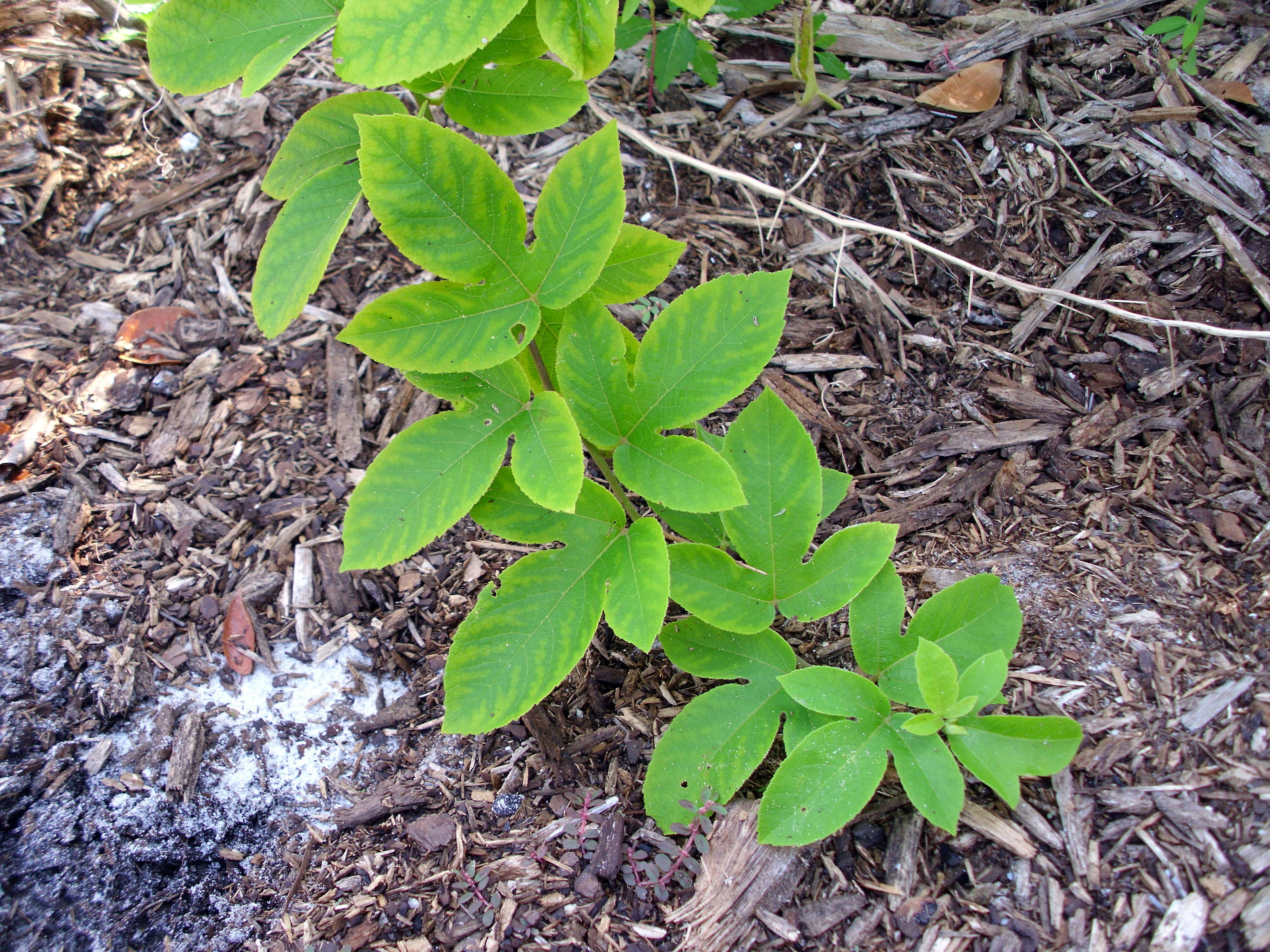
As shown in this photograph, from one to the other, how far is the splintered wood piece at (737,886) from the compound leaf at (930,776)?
0.32 metres

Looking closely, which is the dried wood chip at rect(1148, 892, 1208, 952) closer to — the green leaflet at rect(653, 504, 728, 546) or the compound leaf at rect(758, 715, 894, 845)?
the compound leaf at rect(758, 715, 894, 845)

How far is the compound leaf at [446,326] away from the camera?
4.70 ft

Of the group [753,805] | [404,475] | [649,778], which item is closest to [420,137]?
[404,475]

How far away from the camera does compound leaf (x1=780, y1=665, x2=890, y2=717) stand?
63.9 inches

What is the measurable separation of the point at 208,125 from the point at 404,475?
2.35 m

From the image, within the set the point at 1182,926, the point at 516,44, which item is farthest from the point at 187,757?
the point at 1182,926

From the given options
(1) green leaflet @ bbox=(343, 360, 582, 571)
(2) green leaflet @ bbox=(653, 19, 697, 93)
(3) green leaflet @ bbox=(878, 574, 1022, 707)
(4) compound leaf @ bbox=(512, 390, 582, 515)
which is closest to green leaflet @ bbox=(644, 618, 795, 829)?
(3) green leaflet @ bbox=(878, 574, 1022, 707)

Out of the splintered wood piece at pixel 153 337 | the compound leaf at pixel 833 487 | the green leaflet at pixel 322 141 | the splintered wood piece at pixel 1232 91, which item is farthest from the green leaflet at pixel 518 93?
the splintered wood piece at pixel 1232 91

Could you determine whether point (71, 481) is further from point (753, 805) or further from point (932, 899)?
point (932, 899)

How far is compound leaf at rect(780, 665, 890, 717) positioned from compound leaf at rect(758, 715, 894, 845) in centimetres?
4

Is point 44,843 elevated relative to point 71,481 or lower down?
lower down

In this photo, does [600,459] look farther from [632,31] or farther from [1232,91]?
[1232,91]

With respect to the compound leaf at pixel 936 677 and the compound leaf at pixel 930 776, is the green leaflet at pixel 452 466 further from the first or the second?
the compound leaf at pixel 930 776

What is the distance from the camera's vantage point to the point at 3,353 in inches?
103
